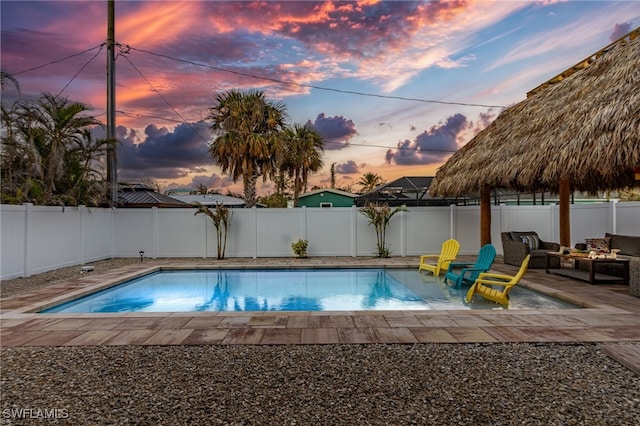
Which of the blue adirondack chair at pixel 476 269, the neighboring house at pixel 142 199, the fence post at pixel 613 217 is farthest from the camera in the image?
the neighboring house at pixel 142 199

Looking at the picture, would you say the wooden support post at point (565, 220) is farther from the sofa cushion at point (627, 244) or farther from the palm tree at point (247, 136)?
the palm tree at point (247, 136)

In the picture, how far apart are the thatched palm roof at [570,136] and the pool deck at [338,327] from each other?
2352 millimetres

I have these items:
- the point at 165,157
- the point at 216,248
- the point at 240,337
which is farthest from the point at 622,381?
the point at 165,157

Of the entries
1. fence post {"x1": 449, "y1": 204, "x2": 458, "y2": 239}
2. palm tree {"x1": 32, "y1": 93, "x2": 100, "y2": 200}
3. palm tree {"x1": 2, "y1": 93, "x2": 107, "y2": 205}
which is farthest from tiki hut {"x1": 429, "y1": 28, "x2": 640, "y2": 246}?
palm tree {"x1": 32, "y1": 93, "x2": 100, "y2": 200}

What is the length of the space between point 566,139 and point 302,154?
15003 millimetres

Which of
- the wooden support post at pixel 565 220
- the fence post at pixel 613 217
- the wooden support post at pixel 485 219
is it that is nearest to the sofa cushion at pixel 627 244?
the wooden support post at pixel 565 220

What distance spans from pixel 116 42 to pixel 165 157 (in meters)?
8.96

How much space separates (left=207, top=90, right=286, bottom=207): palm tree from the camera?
573 inches

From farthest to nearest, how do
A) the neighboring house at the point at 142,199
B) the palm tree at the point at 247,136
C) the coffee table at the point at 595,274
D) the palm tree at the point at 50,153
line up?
the neighboring house at the point at 142,199, the palm tree at the point at 247,136, the palm tree at the point at 50,153, the coffee table at the point at 595,274

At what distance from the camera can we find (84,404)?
2.62 meters

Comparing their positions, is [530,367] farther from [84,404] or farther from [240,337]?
[84,404]

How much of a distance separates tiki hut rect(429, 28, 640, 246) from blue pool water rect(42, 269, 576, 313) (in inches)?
95.8

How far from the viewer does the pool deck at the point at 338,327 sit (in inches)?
153

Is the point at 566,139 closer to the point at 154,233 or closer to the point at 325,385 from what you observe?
the point at 325,385
